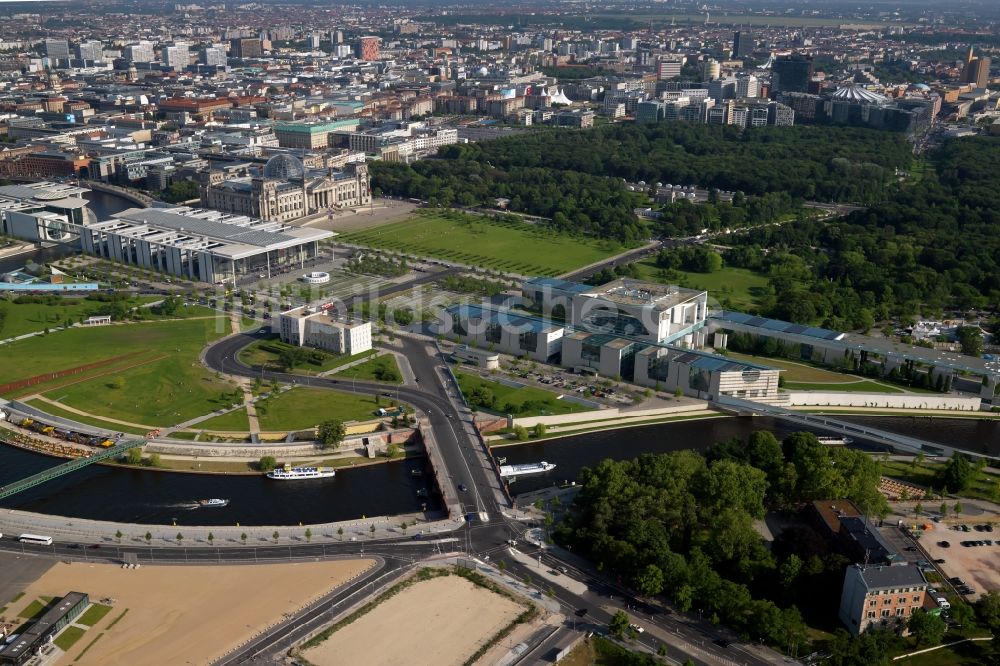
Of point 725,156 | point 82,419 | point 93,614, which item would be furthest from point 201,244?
point 725,156

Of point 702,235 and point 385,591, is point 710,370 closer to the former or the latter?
point 385,591

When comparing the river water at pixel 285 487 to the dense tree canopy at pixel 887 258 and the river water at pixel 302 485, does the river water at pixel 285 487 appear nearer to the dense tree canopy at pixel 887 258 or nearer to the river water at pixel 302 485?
the river water at pixel 302 485

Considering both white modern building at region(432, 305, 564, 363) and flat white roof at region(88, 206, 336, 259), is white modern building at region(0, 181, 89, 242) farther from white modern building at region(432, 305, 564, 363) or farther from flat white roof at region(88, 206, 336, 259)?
white modern building at region(432, 305, 564, 363)

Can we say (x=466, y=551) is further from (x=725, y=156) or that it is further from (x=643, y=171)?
(x=725, y=156)

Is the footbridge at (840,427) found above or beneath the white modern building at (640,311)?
beneath

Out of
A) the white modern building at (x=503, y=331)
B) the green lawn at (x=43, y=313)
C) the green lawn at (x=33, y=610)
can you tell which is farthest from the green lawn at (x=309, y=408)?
the green lawn at (x=43, y=313)

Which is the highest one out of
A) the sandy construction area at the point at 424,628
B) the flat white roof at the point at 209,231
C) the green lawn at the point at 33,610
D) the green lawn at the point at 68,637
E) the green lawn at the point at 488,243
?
the flat white roof at the point at 209,231

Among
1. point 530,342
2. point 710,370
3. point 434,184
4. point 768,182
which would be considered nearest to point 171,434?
point 530,342
